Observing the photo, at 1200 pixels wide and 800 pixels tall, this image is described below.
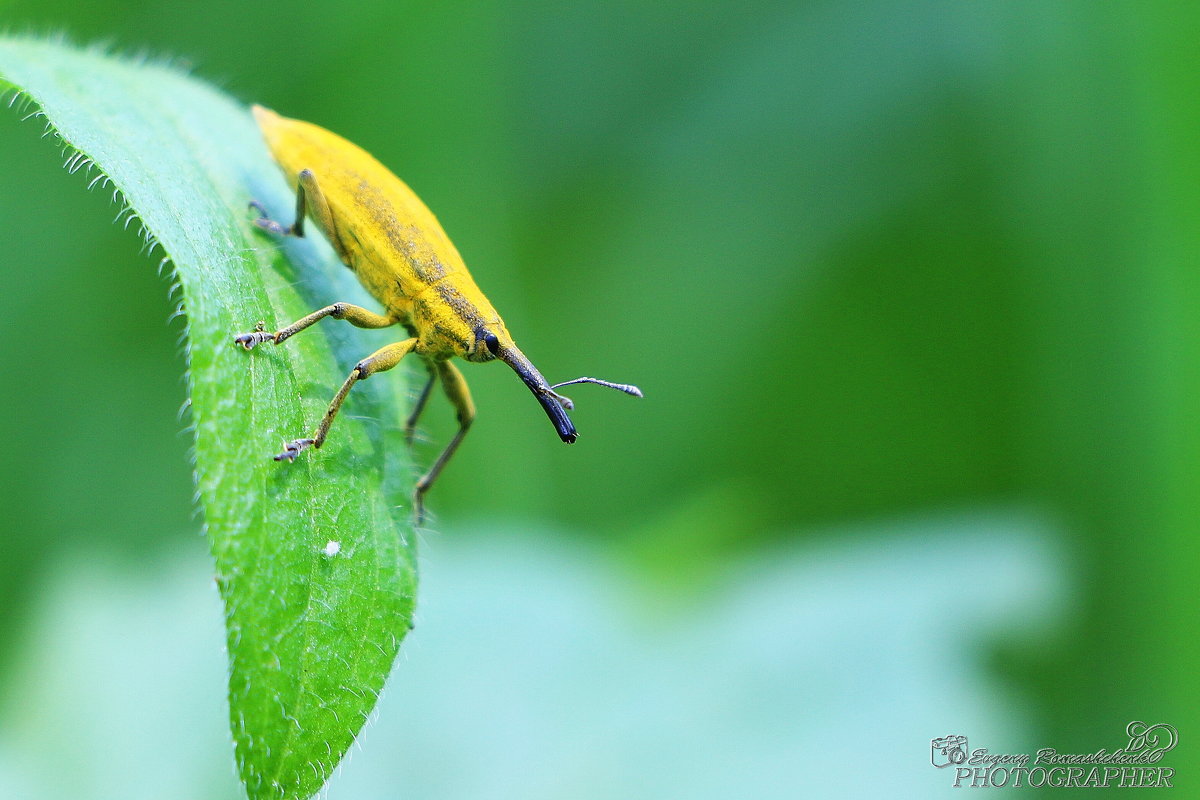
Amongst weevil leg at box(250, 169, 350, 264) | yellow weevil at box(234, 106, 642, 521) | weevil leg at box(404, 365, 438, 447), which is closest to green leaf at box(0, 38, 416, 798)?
weevil leg at box(250, 169, 350, 264)

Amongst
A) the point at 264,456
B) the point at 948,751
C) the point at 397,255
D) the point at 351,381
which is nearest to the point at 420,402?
the point at 397,255

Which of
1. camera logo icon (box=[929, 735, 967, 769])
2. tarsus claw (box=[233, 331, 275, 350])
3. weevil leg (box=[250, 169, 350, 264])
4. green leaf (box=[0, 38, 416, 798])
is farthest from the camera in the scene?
camera logo icon (box=[929, 735, 967, 769])

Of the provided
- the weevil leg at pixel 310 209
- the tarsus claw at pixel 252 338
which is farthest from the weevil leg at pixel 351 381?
the weevil leg at pixel 310 209

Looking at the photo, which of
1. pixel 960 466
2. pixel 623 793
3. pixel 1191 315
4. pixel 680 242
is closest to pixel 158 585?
pixel 623 793

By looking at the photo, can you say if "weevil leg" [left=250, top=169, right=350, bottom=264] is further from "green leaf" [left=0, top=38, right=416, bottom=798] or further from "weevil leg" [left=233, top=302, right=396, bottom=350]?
"weevil leg" [left=233, top=302, right=396, bottom=350]

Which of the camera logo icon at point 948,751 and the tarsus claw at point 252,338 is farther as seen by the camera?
the camera logo icon at point 948,751

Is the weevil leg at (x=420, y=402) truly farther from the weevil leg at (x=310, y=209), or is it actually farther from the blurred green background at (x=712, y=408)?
the blurred green background at (x=712, y=408)
